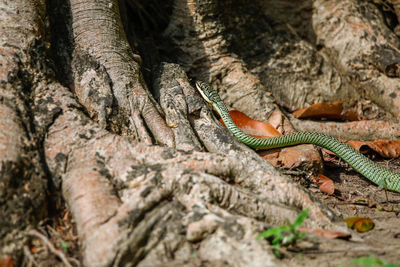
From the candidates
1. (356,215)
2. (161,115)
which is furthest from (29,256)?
(356,215)

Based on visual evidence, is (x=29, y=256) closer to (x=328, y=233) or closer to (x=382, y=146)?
(x=328, y=233)

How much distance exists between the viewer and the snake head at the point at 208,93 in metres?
4.75

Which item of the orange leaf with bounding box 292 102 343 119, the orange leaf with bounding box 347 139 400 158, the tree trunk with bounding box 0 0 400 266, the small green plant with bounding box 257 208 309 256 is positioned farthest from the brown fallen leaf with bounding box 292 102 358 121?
the small green plant with bounding box 257 208 309 256

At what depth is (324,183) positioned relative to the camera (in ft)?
12.9

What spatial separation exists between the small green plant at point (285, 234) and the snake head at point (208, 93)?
254 centimetres

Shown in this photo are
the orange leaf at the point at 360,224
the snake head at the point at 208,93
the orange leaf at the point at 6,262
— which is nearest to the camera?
the orange leaf at the point at 6,262

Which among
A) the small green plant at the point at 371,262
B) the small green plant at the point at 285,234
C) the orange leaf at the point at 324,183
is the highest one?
the small green plant at the point at 285,234

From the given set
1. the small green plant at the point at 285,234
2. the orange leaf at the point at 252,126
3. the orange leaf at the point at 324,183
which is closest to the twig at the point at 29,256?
the small green plant at the point at 285,234

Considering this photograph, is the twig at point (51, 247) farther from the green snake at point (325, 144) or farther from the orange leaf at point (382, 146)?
the orange leaf at point (382, 146)

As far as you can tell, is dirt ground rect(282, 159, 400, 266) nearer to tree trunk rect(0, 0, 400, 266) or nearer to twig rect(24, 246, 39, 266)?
tree trunk rect(0, 0, 400, 266)

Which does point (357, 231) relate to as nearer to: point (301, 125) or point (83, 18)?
point (301, 125)

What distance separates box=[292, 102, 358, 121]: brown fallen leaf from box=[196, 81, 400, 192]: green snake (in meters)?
0.76

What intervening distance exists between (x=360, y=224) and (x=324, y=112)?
8.76ft

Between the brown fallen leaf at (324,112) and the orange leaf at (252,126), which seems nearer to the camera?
the orange leaf at (252,126)
